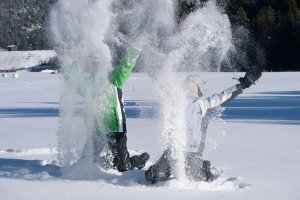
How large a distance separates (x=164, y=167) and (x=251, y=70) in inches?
50.5

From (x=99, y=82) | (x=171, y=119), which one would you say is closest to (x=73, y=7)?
(x=99, y=82)

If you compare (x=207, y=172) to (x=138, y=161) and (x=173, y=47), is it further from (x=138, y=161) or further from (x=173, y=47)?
(x=173, y=47)

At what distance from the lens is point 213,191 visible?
552cm

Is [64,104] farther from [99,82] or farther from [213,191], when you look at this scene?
[213,191]

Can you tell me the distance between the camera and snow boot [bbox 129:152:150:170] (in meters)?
6.47

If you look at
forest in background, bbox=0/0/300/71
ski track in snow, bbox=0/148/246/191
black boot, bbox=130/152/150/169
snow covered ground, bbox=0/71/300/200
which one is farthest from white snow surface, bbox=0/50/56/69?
black boot, bbox=130/152/150/169

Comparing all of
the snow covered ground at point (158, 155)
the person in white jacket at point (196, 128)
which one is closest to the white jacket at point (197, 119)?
the person in white jacket at point (196, 128)

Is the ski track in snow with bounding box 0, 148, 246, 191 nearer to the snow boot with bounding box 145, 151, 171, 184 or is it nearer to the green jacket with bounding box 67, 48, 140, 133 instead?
the snow boot with bounding box 145, 151, 171, 184

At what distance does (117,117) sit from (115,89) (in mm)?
266

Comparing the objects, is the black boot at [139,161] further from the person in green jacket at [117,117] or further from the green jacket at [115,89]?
the green jacket at [115,89]

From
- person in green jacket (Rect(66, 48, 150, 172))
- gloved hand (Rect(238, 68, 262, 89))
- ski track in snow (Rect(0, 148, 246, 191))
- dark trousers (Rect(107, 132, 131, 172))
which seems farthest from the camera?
dark trousers (Rect(107, 132, 131, 172))

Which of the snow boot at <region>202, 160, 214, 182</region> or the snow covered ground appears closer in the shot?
the snow covered ground

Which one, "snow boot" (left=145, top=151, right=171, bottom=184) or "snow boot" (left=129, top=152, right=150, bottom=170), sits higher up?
"snow boot" (left=145, top=151, right=171, bottom=184)

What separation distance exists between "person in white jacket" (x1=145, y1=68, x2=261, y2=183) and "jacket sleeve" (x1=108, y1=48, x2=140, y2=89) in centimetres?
52
